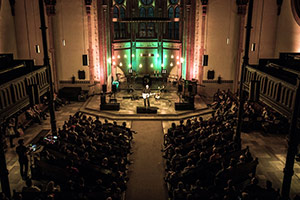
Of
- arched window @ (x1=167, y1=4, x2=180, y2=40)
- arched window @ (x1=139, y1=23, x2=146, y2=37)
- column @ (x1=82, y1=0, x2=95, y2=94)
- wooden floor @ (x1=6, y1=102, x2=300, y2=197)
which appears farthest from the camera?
arched window @ (x1=139, y1=23, x2=146, y2=37)

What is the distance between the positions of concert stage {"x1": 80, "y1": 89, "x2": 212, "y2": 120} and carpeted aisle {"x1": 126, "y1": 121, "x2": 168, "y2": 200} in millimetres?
2002

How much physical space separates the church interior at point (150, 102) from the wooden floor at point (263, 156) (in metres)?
0.06

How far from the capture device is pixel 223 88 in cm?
2378

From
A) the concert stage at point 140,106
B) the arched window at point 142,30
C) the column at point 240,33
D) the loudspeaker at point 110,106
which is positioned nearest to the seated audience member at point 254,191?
the concert stage at point 140,106

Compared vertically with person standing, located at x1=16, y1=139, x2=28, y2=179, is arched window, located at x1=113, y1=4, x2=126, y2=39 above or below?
above

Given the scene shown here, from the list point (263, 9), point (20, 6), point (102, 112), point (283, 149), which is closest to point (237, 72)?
point (263, 9)

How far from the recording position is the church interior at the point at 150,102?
33.4ft

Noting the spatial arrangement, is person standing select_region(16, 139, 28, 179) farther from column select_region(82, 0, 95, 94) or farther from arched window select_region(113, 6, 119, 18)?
arched window select_region(113, 6, 119, 18)

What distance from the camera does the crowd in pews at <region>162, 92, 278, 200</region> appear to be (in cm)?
879

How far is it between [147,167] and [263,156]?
5.69 metres

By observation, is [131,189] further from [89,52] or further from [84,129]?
[89,52]

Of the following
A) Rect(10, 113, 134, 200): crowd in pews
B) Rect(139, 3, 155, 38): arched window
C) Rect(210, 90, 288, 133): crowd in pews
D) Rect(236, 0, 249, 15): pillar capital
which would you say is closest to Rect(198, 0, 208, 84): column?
Rect(236, 0, 249, 15): pillar capital

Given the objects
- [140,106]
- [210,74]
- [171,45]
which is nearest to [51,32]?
[140,106]

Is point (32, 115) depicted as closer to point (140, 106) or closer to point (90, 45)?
point (140, 106)
